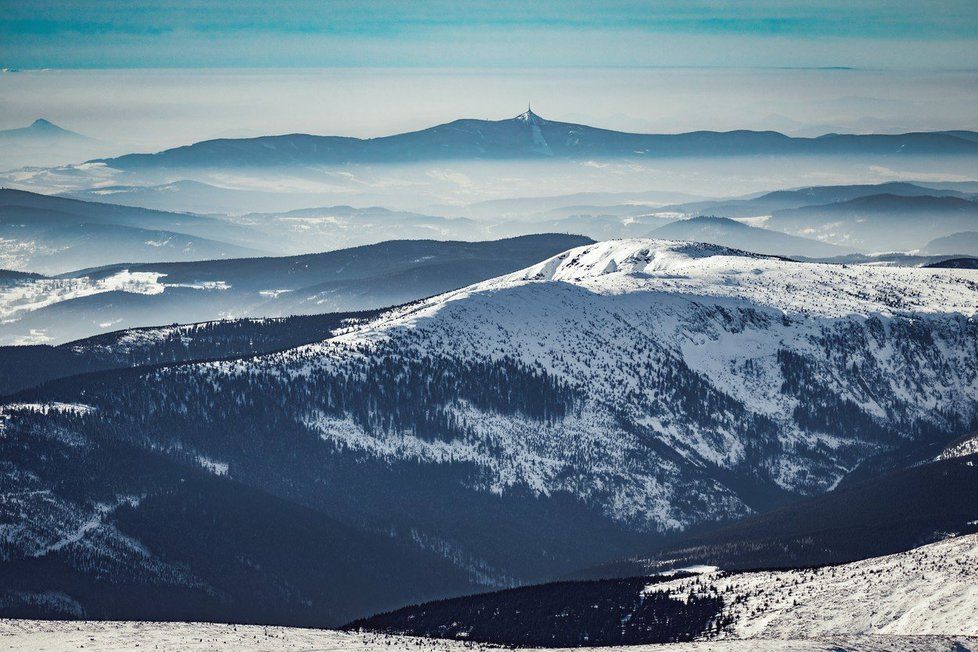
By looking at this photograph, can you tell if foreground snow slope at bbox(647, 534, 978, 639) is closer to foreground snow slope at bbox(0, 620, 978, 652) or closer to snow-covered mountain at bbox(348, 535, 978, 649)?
snow-covered mountain at bbox(348, 535, 978, 649)

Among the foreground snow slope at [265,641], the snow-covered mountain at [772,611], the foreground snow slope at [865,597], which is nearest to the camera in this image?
the foreground snow slope at [265,641]

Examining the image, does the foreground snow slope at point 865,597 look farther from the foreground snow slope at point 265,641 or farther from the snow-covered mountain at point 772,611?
the foreground snow slope at point 265,641

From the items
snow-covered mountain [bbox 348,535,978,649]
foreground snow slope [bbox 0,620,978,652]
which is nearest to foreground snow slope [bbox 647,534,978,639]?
snow-covered mountain [bbox 348,535,978,649]

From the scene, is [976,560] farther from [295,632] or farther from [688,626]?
[295,632]

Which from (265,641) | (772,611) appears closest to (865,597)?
(772,611)

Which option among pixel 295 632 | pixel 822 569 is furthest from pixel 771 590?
pixel 295 632

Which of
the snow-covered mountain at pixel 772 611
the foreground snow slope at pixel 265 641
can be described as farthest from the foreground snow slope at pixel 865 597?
the foreground snow slope at pixel 265 641

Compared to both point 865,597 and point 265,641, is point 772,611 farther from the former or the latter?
point 265,641
